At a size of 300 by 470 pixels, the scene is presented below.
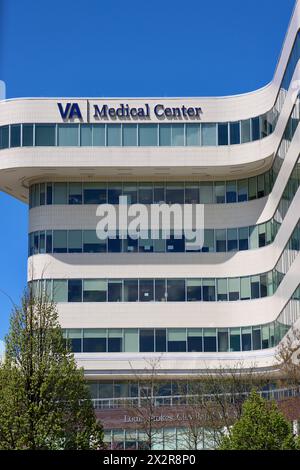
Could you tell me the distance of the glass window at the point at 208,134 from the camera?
68500mm

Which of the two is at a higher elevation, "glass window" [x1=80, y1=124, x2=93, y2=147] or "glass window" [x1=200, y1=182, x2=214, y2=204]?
"glass window" [x1=80, y1=124, x2=93, y2=147]

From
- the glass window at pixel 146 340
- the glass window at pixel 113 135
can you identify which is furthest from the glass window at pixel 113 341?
the glass window at pixel 113 135

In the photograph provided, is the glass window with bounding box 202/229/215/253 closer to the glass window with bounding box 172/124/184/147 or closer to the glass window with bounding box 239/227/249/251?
the glass window with bounding box 239/227/249/251

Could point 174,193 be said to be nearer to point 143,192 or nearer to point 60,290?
point 143,192

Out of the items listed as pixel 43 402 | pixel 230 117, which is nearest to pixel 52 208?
pixel 230 117

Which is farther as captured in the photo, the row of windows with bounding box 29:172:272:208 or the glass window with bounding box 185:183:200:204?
the glass window with bounding box 185:183:200:204

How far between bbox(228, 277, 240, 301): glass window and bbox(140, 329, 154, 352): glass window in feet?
19.2

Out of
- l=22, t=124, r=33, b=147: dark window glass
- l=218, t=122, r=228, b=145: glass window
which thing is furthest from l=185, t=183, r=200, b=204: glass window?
l=22, t=124, r=33, b=147: dark window glass

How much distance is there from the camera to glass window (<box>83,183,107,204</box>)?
70688 mm

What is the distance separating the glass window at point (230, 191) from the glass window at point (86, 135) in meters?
9.88

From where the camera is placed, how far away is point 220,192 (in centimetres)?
7081

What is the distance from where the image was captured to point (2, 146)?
6900cm

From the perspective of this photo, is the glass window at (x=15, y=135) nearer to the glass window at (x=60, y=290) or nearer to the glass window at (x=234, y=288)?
the glass window at (x=60, y=290)

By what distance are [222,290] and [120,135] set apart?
40.7 ft
